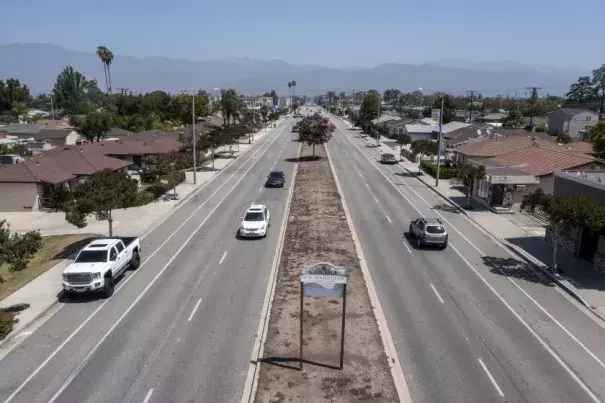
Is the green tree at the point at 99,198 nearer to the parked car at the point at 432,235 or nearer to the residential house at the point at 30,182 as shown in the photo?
the residential house at the point at 30,182

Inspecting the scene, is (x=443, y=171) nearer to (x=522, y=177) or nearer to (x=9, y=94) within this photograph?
(x=522, y=177)

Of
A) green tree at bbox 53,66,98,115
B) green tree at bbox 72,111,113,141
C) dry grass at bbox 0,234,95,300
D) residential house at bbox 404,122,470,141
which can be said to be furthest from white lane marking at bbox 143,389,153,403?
green tree at bbox 53,66,98,115

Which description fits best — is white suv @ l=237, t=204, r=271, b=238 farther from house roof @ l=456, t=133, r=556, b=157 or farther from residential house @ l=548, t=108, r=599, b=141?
residential house @ l=548, t=108, r=599, b=141

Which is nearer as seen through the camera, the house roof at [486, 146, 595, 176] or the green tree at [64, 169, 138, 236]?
the green tree at [64, 169, 138, 236]

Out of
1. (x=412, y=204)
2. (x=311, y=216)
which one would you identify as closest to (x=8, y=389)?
(x=311, y=216)

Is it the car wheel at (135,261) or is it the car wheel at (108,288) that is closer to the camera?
the car wheel at (108,288)

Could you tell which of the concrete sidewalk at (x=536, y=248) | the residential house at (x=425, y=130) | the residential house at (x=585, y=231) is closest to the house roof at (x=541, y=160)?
the concrete sidewalk at (x=536, y=248)
